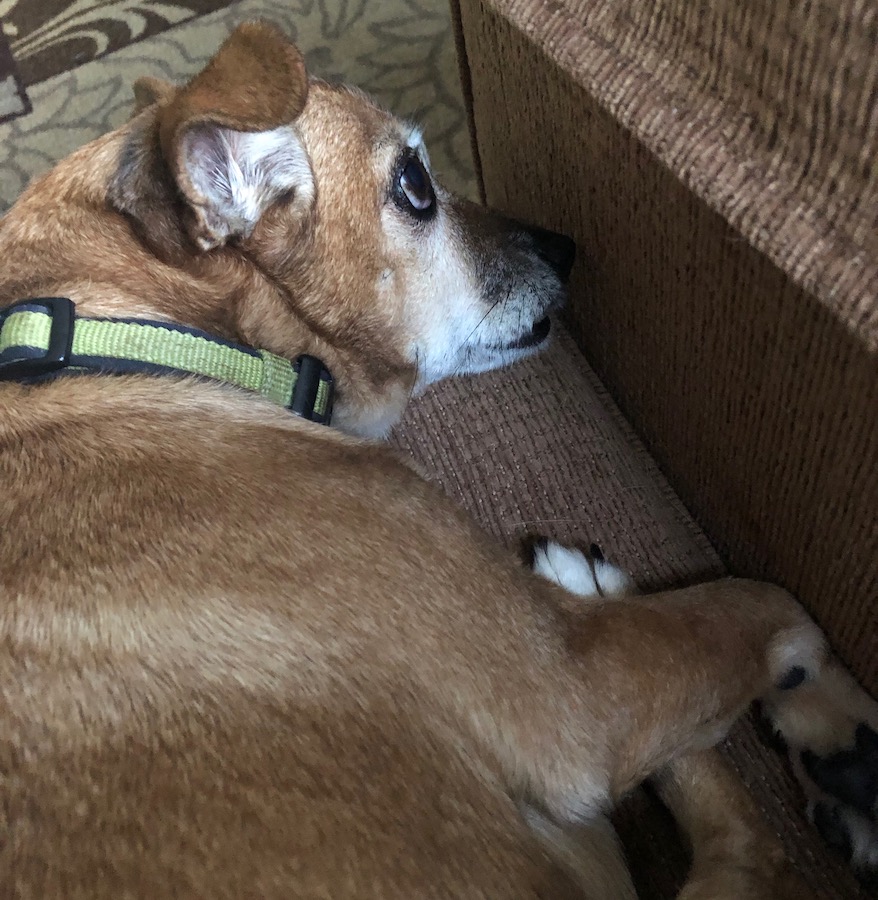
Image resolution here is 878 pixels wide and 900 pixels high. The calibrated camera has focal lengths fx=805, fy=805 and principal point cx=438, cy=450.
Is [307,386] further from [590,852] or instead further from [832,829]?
[832,829]

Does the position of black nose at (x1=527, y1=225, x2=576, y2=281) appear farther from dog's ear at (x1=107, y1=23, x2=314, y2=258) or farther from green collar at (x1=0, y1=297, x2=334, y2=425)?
green collar at (x1=0, y1=297, x2=334, y2=425)

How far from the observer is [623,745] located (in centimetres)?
107

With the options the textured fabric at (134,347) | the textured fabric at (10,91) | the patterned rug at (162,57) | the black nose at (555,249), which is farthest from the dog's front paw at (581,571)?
the textured fabric at (10,91)

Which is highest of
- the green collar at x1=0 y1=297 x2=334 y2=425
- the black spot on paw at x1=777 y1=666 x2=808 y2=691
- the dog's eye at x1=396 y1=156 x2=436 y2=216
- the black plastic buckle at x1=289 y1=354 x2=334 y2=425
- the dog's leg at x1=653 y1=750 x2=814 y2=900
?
the dog's eye at x1=396 y1=156 x2=436 y2=216

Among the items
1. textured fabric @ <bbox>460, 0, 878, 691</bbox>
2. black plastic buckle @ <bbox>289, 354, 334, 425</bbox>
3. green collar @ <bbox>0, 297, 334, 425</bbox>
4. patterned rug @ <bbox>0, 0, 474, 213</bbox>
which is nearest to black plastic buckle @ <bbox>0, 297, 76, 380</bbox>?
green collar @ <bbox>0, 297, 334, 425</bbox>

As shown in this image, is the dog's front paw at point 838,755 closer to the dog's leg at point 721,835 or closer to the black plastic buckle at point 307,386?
the dog's leg at point 721,835

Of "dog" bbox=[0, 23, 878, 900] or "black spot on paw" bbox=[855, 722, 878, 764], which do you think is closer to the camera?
"dog" bbox=[0, 23, 878, 900]

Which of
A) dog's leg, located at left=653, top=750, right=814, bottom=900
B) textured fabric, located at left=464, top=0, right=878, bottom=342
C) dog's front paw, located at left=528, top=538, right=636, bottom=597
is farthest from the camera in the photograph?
dog's front paw, located at left=528, top=538, right=636, bottom=597

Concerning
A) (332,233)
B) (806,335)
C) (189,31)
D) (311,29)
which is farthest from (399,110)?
(806,335)

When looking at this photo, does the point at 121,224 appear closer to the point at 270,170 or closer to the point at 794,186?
the point at 270,170

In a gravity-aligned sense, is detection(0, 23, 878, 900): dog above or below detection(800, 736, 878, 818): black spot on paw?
above

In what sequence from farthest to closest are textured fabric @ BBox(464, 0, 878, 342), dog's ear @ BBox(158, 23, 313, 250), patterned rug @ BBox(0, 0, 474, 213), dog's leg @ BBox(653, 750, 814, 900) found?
patterned rug @ BBox(0, 0, 474, 213)
dog's leg @ BBox(653, 750, 814, 900)
dog's ear @ BBox(158, 23, 313, 250)
textured fabric @ BBox(464, 0, 878, 342)

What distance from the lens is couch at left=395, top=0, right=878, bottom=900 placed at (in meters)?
0.68

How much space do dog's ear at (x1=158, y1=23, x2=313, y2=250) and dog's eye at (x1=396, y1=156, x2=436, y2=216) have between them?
171 millimetres
